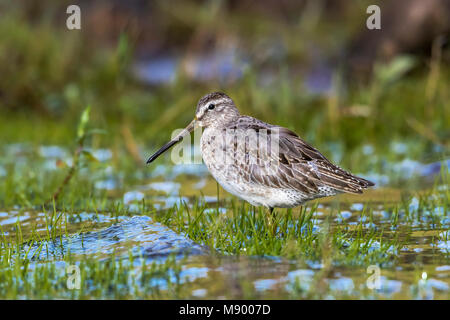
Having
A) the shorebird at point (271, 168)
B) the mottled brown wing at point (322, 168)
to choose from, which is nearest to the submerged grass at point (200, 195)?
the shorebird at point (271, 168)

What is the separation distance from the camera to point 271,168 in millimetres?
6102

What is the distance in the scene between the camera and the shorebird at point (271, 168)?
6.01m

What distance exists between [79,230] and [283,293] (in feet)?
7.56

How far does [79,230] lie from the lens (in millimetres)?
6191

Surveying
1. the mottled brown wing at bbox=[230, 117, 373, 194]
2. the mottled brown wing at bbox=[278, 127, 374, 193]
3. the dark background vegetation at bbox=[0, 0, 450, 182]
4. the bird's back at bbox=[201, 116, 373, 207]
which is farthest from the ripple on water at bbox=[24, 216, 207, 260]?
the dark background vegetation at bbox=[0, 0, 450, 182]

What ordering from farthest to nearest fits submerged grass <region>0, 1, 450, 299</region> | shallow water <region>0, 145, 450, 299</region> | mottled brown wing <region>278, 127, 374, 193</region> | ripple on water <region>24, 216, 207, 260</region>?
1. mottled brown wing <region>278, 127, 374, 193</region>
2. ripple on water <region>24, 216, 207, 260</region>
3. submerged grass <region>0, 1, 450, 299</region>
4. shallow water <region>0, 145, 450, 299</region>

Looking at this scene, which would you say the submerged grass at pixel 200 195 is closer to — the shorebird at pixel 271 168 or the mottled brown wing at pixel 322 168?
the shorebird at pixel 271 168

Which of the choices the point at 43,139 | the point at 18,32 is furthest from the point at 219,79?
the point at 18,32

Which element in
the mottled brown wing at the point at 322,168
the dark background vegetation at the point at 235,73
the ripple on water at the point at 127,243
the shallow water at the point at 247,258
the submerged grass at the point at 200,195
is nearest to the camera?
the shallow water at the point at 247,258

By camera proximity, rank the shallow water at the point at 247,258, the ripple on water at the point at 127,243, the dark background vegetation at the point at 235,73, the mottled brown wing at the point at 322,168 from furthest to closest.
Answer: the dark background vegetation at the point at 235,73 < the mottled brown wing at the point at 322,168 < the ripple on water at the point at 127,243 < the shallow water at the point at 247,258

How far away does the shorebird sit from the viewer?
6.01 metres

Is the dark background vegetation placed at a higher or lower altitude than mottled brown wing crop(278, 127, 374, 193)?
higher

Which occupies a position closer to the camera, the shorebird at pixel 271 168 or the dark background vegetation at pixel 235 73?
the shorebird at pixel 271 168

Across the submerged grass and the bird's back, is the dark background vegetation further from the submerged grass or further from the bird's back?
the bird's back
